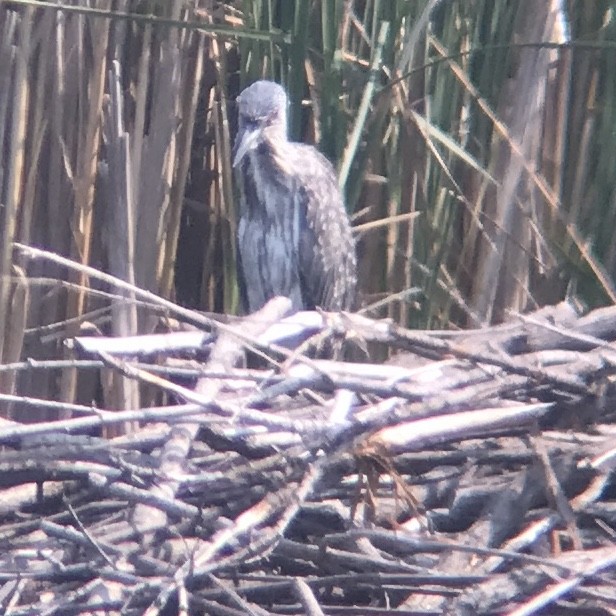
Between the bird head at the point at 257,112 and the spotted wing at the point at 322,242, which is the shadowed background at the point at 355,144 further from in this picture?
the spotted wing at the point at 322,242

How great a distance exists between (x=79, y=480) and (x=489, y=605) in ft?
1.61

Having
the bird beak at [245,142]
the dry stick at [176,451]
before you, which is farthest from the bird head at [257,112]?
the dry stick at [176,451]

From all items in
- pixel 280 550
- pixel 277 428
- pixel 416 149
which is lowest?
pixel 280 550

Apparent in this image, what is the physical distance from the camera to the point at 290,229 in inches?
132

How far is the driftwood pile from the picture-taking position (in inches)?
57.1

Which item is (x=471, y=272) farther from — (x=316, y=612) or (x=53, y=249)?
(x=316, y=612)

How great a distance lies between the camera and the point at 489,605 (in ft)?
4.74

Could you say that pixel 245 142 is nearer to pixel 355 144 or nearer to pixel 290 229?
pixel 355 144

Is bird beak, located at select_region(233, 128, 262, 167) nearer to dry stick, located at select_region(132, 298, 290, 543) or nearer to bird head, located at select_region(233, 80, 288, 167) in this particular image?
bird head, located at select_region(233, 80, 288, 167)

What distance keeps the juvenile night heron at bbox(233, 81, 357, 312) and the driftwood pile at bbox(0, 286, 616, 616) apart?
1324mm

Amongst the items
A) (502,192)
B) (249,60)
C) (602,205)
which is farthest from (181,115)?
(602,205)

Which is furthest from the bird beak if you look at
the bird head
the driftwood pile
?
the driftwood pile

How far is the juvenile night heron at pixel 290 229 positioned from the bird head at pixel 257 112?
1 centimetres

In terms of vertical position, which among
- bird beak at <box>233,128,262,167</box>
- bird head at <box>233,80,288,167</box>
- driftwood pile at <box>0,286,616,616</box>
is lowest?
driftwood pile at <box>0,286,616,616</box>
